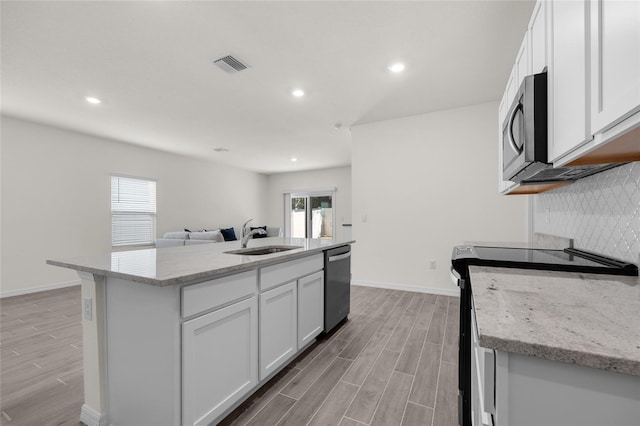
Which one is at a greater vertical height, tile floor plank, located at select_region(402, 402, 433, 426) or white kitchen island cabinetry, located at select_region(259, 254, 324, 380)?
white kitchen island cabinetry, located at select_region(259, 254, 324, 380)

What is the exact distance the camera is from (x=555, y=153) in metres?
1.03

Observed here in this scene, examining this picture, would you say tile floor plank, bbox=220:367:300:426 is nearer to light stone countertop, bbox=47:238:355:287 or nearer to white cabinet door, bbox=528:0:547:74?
light stone countertop, bbox=47:238:355:287

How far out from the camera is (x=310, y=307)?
2.30m

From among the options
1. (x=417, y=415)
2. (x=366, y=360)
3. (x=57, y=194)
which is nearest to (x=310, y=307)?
(x=366, y=360)

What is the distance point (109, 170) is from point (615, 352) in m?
6.43

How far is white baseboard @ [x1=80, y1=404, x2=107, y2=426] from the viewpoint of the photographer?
1.47 meters

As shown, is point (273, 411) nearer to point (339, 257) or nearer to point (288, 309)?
point (288, 309)

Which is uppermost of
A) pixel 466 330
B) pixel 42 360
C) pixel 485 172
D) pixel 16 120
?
pixel 16 120

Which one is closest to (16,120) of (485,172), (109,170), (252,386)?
(109,170)

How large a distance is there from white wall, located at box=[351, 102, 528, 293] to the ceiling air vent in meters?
2.24

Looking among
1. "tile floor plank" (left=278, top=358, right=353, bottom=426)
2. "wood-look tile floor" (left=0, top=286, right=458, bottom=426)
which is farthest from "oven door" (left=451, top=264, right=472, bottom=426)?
"tile floor plank" (left=278, top=358, right=353, bottom=426)

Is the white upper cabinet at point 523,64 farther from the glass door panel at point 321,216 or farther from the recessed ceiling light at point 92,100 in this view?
the glass door panel at point 321,216

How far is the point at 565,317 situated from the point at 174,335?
1393 mm

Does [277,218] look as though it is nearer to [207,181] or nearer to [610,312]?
[207,181]
